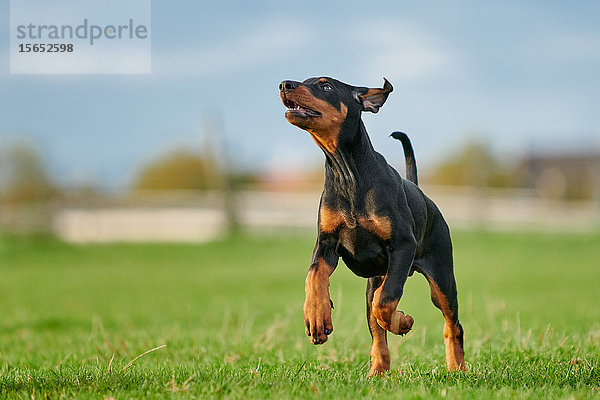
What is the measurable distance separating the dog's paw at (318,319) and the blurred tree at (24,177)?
2154cm

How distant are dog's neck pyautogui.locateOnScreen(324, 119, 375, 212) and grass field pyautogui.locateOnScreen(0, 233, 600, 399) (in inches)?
45.2

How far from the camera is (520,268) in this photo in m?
18.5

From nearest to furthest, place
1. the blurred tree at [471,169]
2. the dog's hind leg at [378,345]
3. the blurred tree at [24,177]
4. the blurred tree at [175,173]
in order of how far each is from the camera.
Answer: the dog's hind leg at [378,345], the blurred tree at [24,177], the blurred tree at [175,173], the blurred tree at [471,169]

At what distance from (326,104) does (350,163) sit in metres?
0.40

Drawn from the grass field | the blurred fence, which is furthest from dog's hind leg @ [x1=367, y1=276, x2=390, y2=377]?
the blurred fence

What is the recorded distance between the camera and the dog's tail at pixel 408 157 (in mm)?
4883

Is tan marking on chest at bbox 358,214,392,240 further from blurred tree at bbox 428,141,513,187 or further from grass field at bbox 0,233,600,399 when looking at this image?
blurred tree at bbox 428,141,513,187

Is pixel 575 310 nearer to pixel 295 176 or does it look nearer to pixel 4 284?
pixel 4 284

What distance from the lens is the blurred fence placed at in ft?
81.7

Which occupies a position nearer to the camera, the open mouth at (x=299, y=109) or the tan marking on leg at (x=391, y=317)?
the open mouth at (x=299, y=109)

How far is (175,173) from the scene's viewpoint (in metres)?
30.2

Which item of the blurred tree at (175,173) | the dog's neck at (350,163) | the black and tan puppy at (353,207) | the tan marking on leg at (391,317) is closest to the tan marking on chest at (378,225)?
the black and tan puppy at (353,207)

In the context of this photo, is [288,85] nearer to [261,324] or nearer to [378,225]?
[378,225]

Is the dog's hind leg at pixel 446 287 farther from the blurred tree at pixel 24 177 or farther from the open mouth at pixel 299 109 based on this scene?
the blurred tree at pixel 24 177
